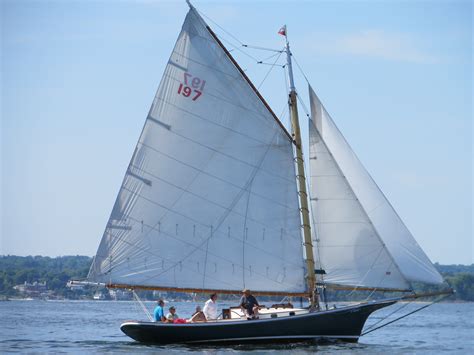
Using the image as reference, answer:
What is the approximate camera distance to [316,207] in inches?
1775

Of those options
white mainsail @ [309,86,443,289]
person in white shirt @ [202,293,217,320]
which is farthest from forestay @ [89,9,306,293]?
white mainsail @ [309,86,443,289]

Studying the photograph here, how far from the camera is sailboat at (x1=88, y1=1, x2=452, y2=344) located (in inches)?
1768

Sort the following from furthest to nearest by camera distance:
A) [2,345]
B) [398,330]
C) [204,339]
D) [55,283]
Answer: [55,283] < [398,330] < [2,345] < [204,339]

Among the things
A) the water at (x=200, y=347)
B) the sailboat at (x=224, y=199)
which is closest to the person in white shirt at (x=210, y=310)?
the sailboat at (x=224, y=199)

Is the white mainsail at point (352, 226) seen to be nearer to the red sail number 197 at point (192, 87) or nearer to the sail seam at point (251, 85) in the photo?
the sail seam at point (251, 85)

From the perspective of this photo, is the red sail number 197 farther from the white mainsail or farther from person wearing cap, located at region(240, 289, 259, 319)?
person wearing cap, located at region(240, 289, 259, 319)

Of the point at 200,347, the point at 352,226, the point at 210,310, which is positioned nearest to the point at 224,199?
the point at 210,310

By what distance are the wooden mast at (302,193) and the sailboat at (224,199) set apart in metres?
0.06

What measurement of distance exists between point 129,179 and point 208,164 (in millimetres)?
3669

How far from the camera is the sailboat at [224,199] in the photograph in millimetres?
44906

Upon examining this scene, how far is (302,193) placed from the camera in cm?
4569

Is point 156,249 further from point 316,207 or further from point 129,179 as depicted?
point 316,207

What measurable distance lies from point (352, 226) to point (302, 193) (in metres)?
2.96

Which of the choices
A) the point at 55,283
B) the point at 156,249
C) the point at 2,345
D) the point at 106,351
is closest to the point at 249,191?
the point at 156,249
